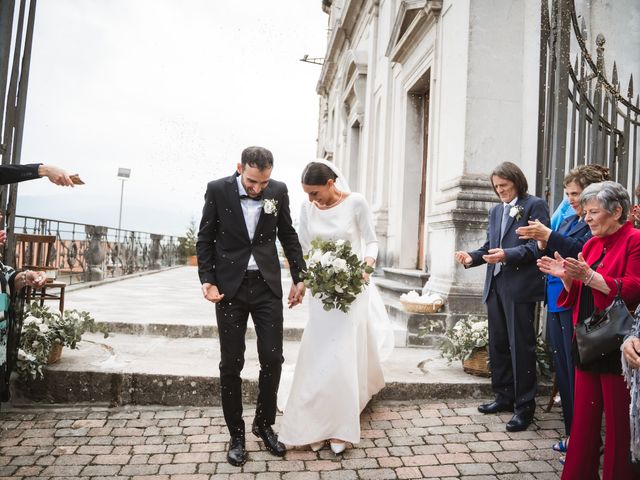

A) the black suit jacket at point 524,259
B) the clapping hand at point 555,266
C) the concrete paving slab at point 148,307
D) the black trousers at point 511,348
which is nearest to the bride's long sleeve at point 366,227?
the black suit jacket at point 524,259

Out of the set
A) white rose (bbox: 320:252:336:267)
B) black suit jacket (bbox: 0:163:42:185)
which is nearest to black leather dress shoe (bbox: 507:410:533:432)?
white rose (bbox: 320:252:336:267)

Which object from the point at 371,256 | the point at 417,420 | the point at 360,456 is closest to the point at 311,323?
the point at 371,256

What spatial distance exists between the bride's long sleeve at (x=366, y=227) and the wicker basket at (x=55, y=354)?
316 cm

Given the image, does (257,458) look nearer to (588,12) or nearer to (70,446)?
(70,446)

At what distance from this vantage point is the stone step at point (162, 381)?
4555 millimetres

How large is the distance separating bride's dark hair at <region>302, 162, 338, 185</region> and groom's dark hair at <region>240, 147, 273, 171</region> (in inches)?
15.8

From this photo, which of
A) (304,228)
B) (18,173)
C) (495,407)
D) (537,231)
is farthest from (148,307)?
(537,231)

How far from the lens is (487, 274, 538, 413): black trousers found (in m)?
4.09

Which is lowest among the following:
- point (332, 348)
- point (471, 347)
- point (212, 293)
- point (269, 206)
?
point (471, 347)

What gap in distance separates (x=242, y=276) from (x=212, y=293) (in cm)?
25

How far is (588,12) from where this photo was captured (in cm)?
781

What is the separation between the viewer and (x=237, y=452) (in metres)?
3.50

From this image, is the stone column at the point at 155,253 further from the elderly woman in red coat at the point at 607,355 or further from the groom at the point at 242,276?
the elderly woman in red coat at the point at 607,355

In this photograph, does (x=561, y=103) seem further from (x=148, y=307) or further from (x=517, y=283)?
(x=148, y=307)
